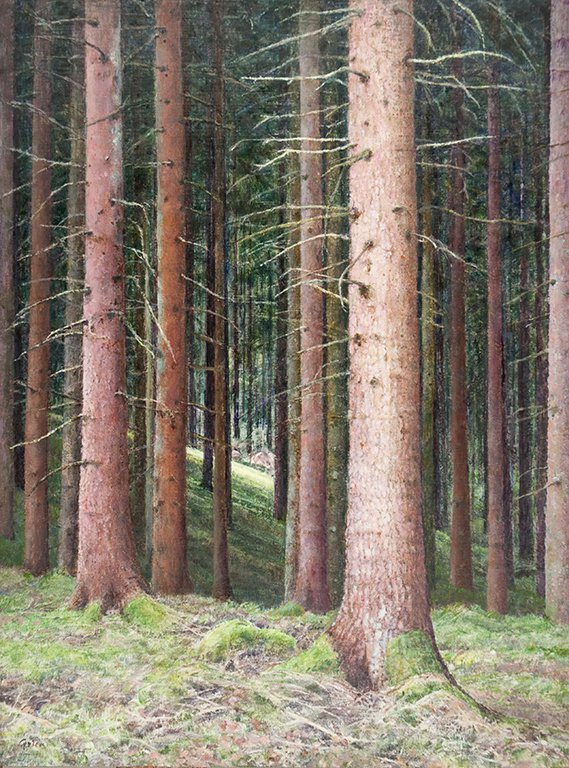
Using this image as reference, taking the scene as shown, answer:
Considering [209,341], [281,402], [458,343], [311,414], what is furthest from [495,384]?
[281,402]

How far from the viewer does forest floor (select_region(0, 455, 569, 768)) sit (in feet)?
18.2

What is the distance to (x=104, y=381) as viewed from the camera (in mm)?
10516

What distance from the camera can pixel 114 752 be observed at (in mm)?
5570

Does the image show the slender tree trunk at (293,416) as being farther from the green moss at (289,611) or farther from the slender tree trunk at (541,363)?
the slender tree trunk at (541,363)

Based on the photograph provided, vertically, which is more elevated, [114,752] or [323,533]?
[323,533]

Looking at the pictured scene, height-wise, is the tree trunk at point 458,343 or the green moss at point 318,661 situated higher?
the tree trunk at point 458,343

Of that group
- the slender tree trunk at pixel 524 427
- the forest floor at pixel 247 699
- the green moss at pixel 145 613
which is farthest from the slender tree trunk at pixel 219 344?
the slender tree trunk at pixel 524 427

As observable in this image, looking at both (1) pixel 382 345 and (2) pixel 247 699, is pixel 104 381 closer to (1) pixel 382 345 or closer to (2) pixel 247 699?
(1) pixel 382 345

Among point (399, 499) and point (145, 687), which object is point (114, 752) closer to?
point (145, 687)

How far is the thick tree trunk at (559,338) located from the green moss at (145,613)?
5621 millimetres

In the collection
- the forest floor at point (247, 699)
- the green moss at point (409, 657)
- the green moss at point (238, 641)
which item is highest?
the green moss at point (409, 657)

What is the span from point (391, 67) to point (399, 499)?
3.77m

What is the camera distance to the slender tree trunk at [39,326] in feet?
49.9

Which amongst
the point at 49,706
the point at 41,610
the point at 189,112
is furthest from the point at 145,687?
the point at 189,112
